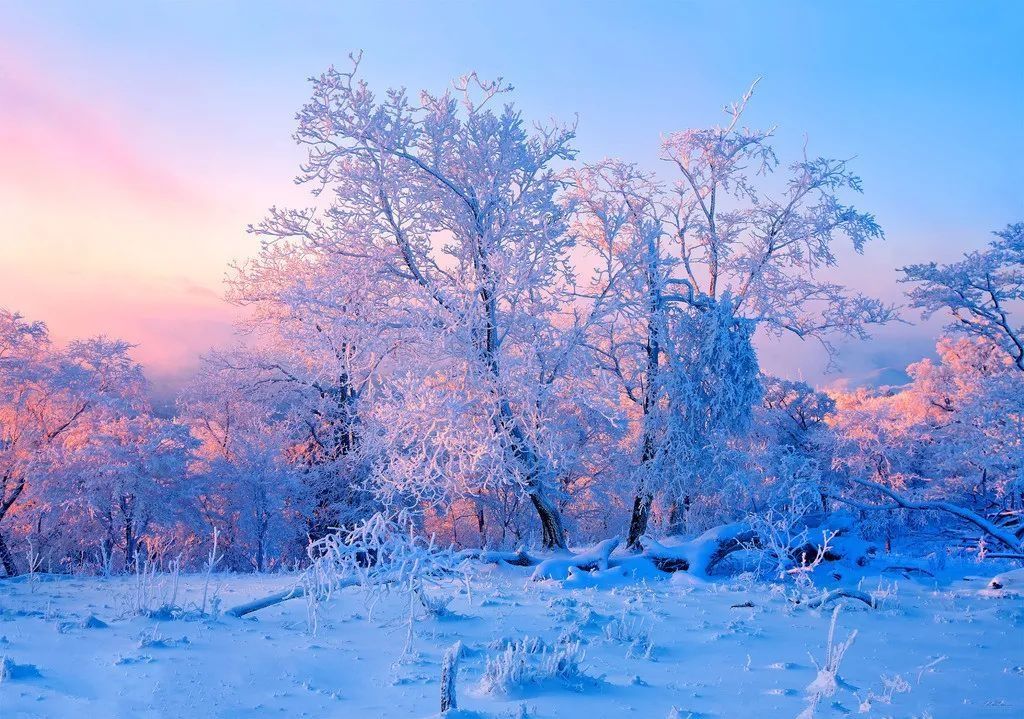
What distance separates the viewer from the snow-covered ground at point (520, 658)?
462cm

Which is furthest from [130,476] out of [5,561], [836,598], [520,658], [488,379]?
[836,598]

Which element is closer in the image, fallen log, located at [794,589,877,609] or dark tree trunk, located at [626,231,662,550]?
fallen log, located at [794,589,877,609]

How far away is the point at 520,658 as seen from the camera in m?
5.00

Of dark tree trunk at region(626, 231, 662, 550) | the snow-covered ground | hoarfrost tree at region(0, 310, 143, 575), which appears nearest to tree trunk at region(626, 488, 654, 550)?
dark tree trunk at region(626, 231, 662, 550)

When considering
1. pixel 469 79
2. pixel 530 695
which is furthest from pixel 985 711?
pixel 469 79

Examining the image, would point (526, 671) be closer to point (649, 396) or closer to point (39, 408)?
point (649, 396)

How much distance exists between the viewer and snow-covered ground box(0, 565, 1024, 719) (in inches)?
182

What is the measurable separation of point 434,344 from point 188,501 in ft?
36.7

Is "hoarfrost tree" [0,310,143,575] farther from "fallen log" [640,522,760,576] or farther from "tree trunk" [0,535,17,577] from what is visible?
"fallen log" [640,522,760,576]

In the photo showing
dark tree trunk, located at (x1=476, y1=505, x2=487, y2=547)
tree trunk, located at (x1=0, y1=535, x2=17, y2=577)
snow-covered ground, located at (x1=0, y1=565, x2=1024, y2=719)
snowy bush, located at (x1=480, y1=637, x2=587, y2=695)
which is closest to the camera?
snow-covered ground, located at (x1=0, y1=565, x2=1024, y2=719)

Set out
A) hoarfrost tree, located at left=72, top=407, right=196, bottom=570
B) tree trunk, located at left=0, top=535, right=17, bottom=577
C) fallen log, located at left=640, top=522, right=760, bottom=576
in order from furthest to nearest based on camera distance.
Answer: tree trunk, located at left=0, top=535, right=17, bottom=577 < hoarfrost tree, located at left=72, top=407, right=196, bottom=570 < fallen log, located at left=640, top=522, right=760, bottom=576

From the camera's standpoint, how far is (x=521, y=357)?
1301cm

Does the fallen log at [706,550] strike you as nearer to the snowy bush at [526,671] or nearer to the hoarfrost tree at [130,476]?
the snowy bush at [526,671]

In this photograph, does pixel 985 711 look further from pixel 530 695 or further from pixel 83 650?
pixel 83 650
